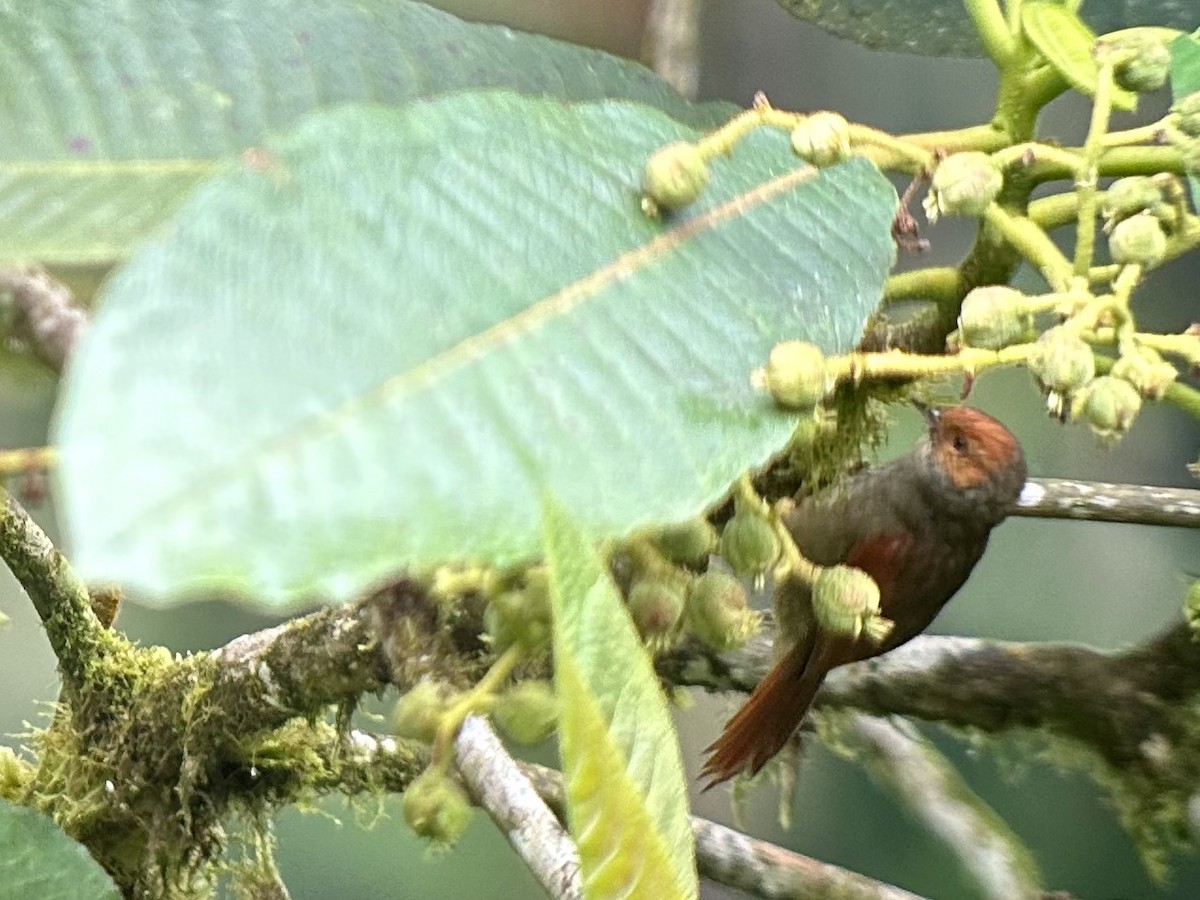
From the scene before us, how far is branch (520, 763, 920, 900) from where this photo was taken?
49.2 inches

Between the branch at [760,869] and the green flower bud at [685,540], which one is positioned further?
the branch at [760,869]

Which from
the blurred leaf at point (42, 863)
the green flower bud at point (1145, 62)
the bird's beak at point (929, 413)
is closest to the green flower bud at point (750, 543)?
the green flower bud at point (1145, 62)

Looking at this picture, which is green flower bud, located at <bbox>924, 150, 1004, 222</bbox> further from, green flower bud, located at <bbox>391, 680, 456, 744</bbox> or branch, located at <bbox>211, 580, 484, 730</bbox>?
branch, located at <bbox>211, 580, 484, 730</bbox>

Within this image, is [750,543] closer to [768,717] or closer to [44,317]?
[768,717]

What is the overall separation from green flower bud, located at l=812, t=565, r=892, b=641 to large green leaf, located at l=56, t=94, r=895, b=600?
0.15 meters

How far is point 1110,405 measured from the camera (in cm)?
59

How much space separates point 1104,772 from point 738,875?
0.54 meters

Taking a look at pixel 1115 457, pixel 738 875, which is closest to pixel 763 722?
pixel 738 875

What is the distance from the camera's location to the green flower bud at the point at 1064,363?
59 centimetres

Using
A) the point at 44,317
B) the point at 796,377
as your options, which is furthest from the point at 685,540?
the point at 44,317

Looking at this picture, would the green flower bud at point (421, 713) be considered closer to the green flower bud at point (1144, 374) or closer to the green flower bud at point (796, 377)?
the green flower bud at point (796, 377)

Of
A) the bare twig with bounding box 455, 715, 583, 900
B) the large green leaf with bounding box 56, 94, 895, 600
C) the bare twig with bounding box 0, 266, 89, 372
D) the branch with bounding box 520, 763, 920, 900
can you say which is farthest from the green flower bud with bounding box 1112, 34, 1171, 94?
the bare twig with bounding box 0, 266, 89, 372

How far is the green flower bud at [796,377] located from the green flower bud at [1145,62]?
276 millimetres

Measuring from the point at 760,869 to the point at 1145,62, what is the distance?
2.86 ft
